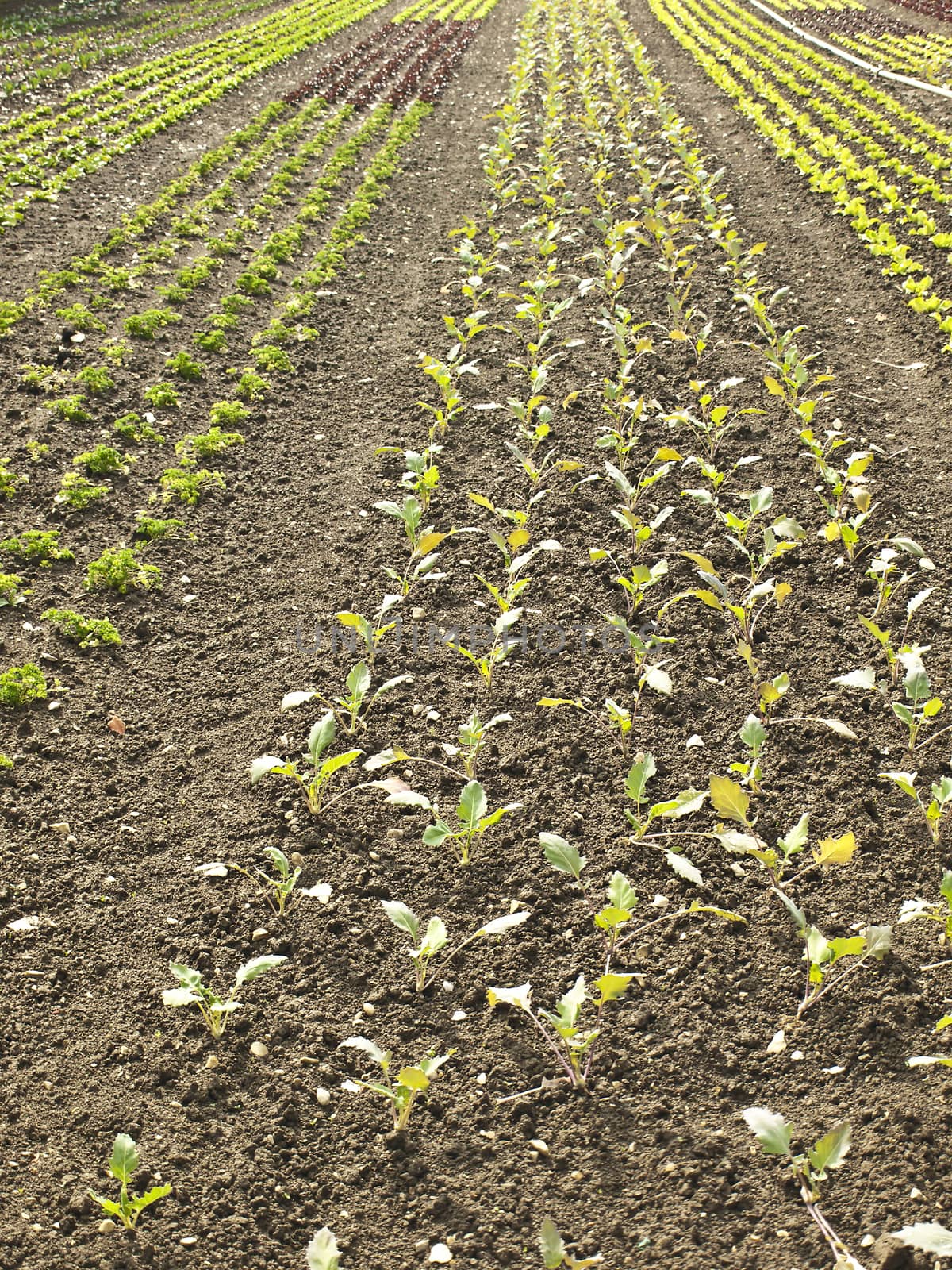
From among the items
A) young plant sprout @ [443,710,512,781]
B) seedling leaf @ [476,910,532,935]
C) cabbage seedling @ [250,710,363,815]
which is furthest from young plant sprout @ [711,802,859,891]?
cabbage seedling @ [250,710,363,815]

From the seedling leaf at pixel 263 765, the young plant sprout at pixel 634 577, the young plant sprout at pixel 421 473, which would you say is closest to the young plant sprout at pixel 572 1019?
the seedling leaf at pixel 263 765

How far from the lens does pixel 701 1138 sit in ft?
7.81

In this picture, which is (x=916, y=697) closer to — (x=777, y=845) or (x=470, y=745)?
(x=777, y=845)

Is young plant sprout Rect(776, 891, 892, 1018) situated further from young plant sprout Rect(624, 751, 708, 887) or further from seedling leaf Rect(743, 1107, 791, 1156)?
seedling leaf Rect(743, 1107, 791, 1156)

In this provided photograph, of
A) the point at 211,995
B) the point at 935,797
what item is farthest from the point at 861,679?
the point at 211,995

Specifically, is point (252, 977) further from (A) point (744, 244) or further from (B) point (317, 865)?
(A) point (744, 244)

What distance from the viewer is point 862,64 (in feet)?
52.9

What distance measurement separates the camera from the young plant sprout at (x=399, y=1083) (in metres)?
2.28

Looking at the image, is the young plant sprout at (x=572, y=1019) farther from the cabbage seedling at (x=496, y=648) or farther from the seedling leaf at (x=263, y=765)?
the cabbage seedling at (x=496, y=648)

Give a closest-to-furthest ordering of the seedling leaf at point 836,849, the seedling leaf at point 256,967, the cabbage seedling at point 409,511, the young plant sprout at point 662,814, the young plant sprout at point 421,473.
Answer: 1. the seedling leaf at point 256,967
2. the seedling leaf at point 836,849
3. the young plant sprout at point 662,814
4. the cabbage seedling at point 409,511
5. the young plant sprout at point 421,473

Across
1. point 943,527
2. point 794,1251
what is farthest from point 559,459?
point 794,1251

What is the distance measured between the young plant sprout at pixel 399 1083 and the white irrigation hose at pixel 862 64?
51.9ft

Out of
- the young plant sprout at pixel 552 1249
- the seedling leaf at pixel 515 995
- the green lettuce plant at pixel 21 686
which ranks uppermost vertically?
the green lettuce plant at pixel 21 686

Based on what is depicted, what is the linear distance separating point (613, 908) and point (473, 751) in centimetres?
94
